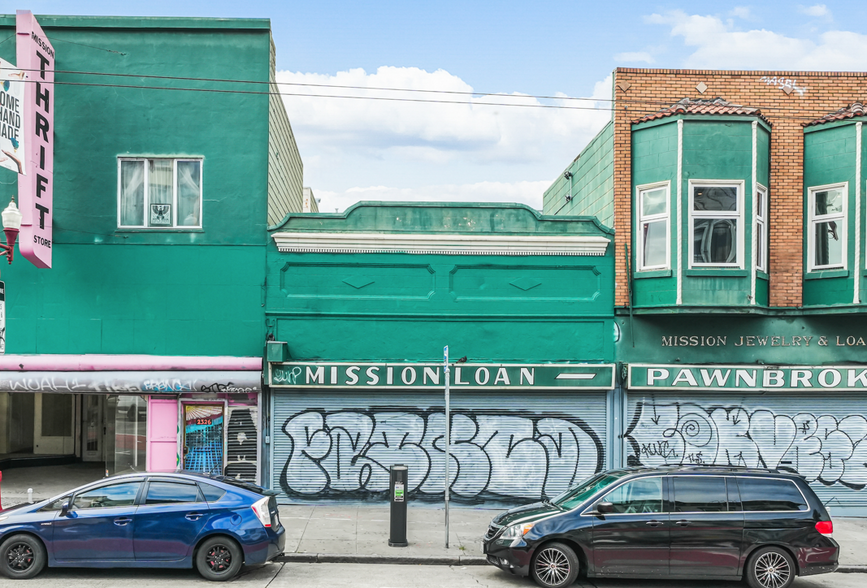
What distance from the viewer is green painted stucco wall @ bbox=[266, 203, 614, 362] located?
47.7 ft

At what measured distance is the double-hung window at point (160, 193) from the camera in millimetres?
14531

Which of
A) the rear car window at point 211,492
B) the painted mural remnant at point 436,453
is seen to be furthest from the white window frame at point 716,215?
the rear car window at point 211,492

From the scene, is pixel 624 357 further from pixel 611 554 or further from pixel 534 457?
pixel 611 554

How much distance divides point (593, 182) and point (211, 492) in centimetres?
1075

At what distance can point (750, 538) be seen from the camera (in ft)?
31.9

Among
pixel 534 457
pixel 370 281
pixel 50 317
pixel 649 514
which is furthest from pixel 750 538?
pixel 50 317

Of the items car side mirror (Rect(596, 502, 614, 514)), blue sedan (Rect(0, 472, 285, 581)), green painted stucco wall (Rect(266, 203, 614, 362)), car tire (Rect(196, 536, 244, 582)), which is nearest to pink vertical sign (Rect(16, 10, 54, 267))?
green painted stucco wall (Rect(266, 203, 614, 362))

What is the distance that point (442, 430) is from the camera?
14.5 m

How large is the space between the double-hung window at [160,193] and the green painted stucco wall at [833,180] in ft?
38.6

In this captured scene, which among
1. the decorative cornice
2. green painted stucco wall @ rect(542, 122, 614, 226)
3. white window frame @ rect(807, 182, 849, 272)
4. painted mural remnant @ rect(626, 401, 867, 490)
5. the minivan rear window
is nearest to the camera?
the minivan rear window

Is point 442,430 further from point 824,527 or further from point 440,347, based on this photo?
point 824,527

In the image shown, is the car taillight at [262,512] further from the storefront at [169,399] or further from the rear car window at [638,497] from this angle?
the storefront at [169,399]

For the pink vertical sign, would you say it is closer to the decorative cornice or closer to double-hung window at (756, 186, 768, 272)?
the decorative cornice

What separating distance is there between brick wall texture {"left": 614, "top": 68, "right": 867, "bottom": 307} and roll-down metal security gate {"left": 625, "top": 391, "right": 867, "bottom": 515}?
78.8 inches
